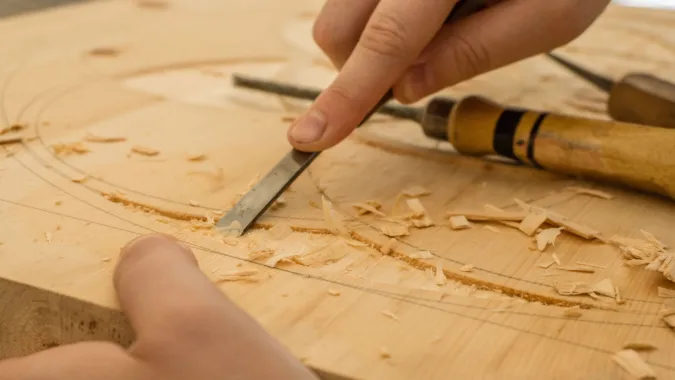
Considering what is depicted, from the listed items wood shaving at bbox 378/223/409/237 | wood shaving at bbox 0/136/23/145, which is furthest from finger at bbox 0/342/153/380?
wood shaving at bbox 0/136/23/145

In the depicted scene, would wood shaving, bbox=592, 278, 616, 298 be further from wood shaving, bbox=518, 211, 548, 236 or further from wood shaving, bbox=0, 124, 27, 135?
wood shaving, bbox=0, 124, 27, 135

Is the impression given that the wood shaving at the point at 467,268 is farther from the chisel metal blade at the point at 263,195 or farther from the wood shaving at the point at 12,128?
the wood shaving at the point at 12,128

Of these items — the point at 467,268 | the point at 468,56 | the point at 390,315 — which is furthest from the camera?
the point at 468,56

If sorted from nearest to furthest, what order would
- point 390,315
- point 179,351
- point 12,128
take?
point 179,351
point 390,315
point 12,128

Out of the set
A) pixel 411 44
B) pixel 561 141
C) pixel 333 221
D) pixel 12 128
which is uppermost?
pixel 411 44

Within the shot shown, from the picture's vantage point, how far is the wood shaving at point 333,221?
100 centimetres

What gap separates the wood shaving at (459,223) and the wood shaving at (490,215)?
0.01 meters

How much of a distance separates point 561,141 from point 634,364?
48 centimetres

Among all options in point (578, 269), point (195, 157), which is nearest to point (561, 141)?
point (578, 269)

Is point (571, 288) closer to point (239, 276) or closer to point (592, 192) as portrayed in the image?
point (592, 192)

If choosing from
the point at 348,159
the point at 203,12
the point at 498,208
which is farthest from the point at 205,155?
the point at 203,12

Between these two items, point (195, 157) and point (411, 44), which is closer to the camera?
point (411, 44)

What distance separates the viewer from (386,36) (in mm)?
1076

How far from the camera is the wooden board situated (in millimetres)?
770
